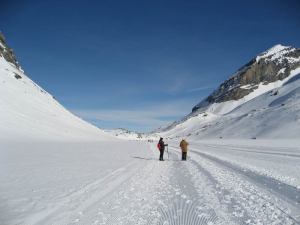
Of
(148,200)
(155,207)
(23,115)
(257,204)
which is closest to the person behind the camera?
(155,207)

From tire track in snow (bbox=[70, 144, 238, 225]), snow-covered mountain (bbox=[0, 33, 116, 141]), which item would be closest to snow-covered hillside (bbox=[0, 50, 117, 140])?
snow-covered mountain (bbox=[0, 33, 116, 141])

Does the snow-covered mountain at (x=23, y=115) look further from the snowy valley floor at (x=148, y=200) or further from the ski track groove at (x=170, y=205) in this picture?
the ski track groove at (x=170, y=205)

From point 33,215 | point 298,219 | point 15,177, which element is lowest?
point 298,219

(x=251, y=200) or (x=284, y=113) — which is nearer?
(x=251, y=200)

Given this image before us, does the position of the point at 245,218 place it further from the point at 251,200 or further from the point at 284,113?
the point at 284,113

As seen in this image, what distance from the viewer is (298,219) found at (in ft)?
16.0

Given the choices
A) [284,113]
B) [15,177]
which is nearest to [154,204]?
[15,177]

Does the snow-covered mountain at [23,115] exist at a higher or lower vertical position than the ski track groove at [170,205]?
higher

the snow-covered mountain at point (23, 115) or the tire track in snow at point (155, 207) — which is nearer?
the tire track in snow at point (155, 207)

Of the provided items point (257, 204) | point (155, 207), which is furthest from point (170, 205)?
point (257, 204)

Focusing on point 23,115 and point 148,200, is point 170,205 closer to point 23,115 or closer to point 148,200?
point 148,200

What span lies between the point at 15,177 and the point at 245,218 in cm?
937

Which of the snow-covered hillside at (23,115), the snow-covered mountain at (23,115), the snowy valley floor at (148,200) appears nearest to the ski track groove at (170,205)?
the snowy valley floor at (148,200)

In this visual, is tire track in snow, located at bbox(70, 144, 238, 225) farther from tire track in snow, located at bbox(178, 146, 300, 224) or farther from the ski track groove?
tire track in snow, located at bbox(178, 146, 300, 224)
